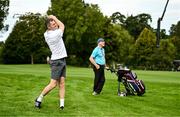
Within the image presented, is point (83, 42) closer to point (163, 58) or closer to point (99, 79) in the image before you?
point (163, 58)

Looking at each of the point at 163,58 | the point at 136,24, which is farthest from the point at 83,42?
the point at 136,24

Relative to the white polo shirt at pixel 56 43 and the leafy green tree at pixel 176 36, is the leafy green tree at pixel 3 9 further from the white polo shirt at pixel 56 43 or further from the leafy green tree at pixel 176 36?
the white polo shirt at pixel 56 43

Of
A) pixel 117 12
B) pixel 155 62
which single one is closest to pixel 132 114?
pixel 155 62

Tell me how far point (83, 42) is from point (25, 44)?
53.4 ft

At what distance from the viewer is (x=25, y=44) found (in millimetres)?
99188

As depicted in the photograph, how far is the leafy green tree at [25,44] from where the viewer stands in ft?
323

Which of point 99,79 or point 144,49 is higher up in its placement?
point 144,49

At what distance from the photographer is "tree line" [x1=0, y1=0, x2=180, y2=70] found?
281ft

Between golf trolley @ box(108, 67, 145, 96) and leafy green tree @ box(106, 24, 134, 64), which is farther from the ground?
leafy green tree @ box(106, 24, 134, 64)

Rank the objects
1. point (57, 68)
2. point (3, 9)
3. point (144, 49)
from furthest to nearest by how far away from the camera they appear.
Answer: point (144, 49) < point (3, 9) < point (57, 68)

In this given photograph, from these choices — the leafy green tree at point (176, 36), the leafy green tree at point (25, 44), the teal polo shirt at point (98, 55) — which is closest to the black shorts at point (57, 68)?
the teal polo shirt at point (98, 55)

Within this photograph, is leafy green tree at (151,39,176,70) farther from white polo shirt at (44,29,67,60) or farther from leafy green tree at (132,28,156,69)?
white polo shirt at (44,29,67,60)

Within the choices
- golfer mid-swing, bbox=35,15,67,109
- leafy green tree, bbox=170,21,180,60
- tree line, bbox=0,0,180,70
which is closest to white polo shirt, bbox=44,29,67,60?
golfer mid-swing, bbox=35,15,67,109

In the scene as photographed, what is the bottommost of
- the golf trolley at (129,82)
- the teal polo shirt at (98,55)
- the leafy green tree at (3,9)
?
the golf trolley at (129,82)
